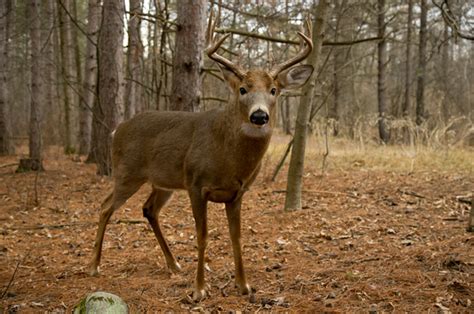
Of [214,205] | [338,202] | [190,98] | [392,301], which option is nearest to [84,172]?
[214,205]

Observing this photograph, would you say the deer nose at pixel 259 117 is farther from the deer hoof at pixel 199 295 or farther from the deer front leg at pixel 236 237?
the deer hoof at pixel 199 295

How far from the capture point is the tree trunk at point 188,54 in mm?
6457

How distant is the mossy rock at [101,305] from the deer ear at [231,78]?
190 cm

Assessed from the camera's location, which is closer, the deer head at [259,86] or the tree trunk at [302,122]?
the deer head at [259,86]

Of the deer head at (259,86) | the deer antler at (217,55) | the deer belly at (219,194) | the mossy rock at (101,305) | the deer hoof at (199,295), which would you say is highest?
the deer antler at (217,55)

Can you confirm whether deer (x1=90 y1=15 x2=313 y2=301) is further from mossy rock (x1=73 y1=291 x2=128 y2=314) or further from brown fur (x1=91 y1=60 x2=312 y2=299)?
mossy rock (x1=73 y1=291 x2=128 y2=314)

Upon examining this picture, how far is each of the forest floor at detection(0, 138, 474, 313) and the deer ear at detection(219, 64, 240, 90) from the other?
1732 millimetres

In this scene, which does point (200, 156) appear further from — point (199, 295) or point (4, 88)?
point (4, 88)

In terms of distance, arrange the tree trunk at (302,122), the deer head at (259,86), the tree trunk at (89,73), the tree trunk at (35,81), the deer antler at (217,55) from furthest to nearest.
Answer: the tree trunk at (89,73) < the tree trunk at (35,81) < the tree trunk at (302,122) < the deer antler at (217,55) < the deer head at (259,86)

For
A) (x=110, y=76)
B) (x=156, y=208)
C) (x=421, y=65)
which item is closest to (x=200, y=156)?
(x=156, y=208)

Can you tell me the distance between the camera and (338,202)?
7492 mm

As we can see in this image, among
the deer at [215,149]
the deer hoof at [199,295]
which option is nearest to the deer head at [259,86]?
the deer at [215,149]

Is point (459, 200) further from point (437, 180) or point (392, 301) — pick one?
point (392, 301)

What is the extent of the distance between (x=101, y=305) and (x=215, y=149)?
1557 millimetres
